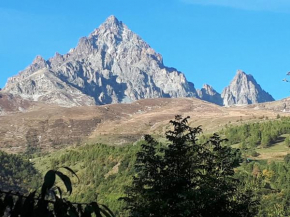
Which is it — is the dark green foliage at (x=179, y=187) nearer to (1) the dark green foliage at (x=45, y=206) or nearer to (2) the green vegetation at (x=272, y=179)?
(1) the dark green foliage at (x=45, y=206)

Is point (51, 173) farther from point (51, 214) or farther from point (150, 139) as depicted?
point (150, 139)

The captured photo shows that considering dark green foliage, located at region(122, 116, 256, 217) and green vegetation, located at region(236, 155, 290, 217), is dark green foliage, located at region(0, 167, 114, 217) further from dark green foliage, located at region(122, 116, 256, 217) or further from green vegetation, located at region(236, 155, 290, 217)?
green vegetation, located at region(236, 155, 290, 217)

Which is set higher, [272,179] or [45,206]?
[45,206]

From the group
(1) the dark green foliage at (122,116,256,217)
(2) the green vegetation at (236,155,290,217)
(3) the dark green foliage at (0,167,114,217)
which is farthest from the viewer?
(2) the green vegetation at (236,155,290,217)

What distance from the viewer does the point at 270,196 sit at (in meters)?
154

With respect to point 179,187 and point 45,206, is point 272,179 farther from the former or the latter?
point 45,206

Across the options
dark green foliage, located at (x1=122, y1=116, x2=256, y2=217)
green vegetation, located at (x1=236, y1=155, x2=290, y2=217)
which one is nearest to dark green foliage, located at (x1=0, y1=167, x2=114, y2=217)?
dark green foliage, located at (x1=122, y1=116, x2=256, y2=217)

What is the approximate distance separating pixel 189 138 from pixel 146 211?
503 centimetres

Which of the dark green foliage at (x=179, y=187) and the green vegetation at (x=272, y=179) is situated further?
the green vegetation at (x=272, y=179)

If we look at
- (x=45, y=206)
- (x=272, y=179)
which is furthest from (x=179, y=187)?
(x=272, y=179)

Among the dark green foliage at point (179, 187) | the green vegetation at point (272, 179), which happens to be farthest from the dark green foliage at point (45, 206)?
the green vegetation at point (272, 179)

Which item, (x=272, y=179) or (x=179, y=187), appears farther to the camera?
(x=272, y=179)

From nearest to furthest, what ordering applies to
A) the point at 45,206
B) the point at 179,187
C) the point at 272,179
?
the point at 45,206 < the point at 179,187 < the point at 272,179

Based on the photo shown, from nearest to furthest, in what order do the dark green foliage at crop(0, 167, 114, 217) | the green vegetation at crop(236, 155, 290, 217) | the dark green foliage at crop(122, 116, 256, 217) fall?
1. the dark green foliage at crop(0, 167, 114, 217)
2. the dark green foliage at crop(122, 116, 256, 217)
3. the green vegetation at crop(236, 155, 290, 217)
